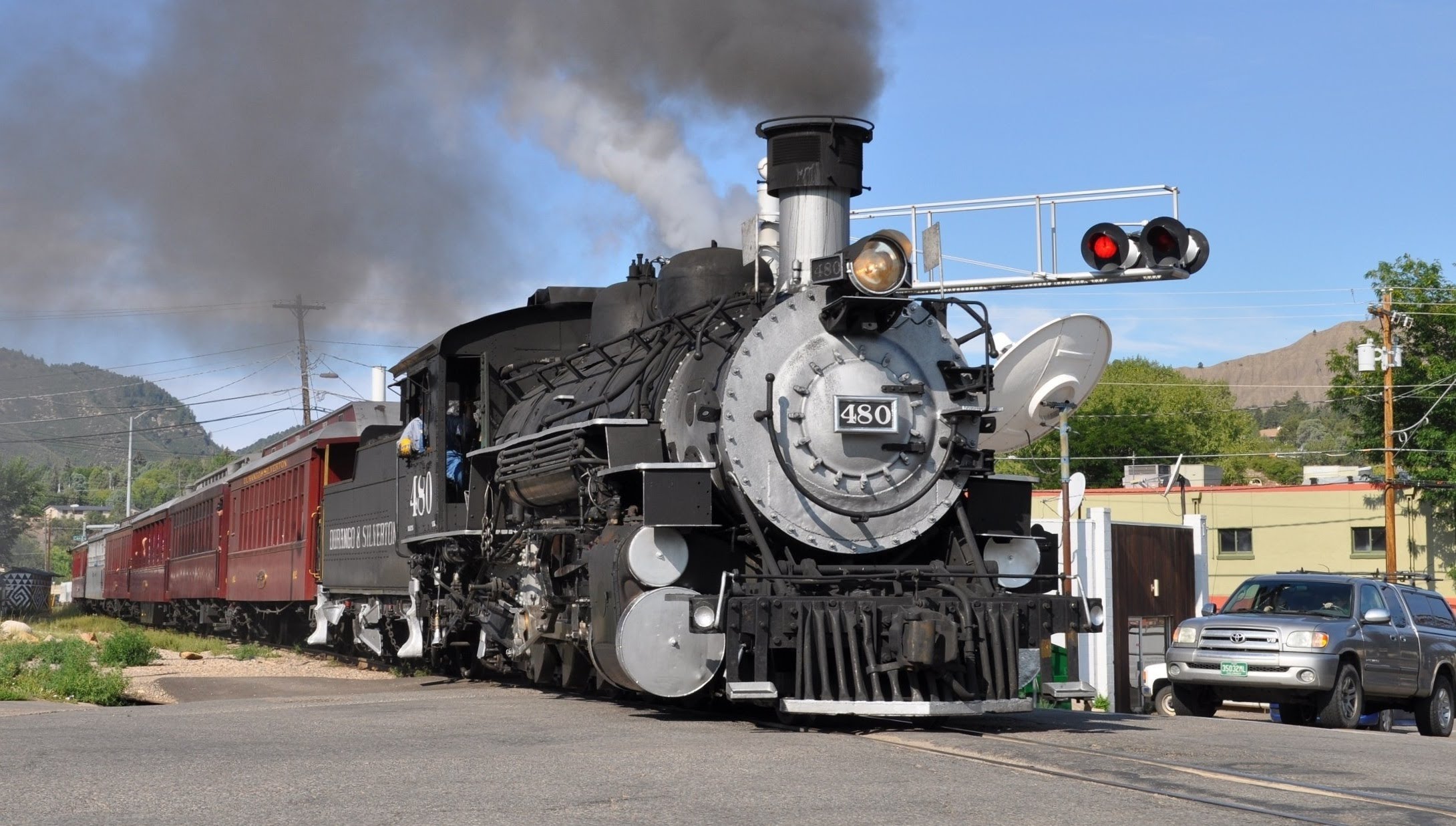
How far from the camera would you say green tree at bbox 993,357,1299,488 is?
77375mm

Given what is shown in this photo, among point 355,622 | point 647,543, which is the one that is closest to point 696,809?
point 647,543

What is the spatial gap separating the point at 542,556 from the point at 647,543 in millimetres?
2141

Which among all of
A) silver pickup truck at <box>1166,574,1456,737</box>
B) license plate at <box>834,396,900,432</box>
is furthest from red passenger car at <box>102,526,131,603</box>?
license plate at <box>834,396,900,432</box>

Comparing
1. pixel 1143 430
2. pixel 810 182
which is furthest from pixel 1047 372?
pixel 1143 430

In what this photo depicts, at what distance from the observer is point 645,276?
12.8 metres

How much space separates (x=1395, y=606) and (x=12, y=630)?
71.1 ft

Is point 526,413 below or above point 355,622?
above

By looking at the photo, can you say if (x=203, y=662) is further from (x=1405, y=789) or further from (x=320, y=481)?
(x=1405, y=789)

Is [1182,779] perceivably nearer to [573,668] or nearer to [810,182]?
[810,182]

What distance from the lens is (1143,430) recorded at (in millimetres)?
79562

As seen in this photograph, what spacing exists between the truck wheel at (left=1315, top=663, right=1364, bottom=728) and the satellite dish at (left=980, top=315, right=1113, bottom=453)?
13.6 feet

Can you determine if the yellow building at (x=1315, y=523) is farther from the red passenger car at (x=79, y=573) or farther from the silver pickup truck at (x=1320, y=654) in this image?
the red passenger car at (x=79, y=573)

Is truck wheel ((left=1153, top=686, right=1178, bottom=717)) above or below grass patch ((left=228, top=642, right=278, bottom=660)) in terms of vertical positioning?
below

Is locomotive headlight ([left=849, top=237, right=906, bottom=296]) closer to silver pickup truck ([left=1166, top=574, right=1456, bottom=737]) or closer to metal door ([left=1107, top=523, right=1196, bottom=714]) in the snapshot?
silver pickup truck ([left=1166, top=574, right=1456, bottom=737])
